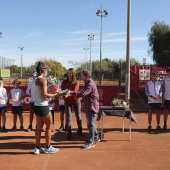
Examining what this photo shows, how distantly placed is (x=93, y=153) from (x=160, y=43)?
2617 centimetres

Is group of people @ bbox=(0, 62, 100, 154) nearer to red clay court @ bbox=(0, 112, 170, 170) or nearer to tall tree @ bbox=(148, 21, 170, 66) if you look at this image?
red clay court @ bbox=(0, 112, 170, 170)

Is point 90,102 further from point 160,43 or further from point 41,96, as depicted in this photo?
point 160,43

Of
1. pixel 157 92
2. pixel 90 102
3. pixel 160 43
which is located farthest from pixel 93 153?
pixel 160 43

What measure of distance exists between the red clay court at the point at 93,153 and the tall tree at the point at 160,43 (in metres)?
21.7

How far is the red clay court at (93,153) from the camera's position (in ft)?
16.1

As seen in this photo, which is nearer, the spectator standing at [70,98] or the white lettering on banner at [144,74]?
the spectator standing at [70,98]

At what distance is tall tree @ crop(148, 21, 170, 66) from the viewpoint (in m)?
28.1

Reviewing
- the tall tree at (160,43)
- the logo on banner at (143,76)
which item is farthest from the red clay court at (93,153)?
the tall tree at (160,43)

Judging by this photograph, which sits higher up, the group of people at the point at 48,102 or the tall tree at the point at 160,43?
the tall tree at the point at 160,43

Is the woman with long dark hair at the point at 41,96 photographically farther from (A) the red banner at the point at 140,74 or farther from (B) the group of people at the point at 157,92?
(A) the red banner at the point at 140,74

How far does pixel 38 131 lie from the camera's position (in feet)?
18.1

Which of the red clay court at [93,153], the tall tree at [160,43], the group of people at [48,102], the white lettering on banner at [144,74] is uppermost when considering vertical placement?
the tall tree at [160,43]

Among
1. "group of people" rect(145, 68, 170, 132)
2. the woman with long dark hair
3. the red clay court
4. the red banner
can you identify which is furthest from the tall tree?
the woman with long dark hair

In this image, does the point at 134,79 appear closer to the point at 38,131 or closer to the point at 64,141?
the point at 64,141
